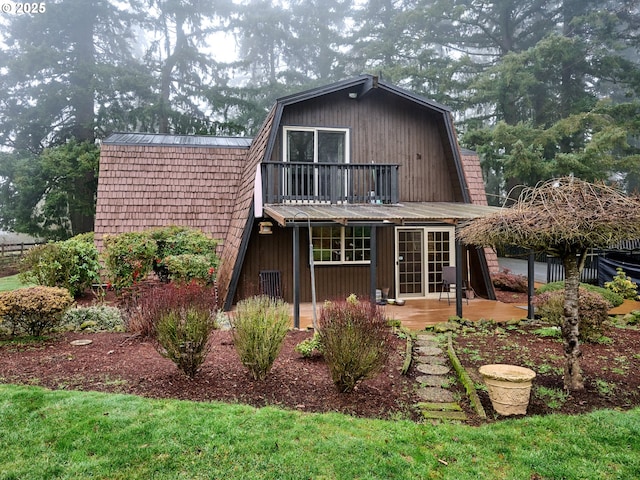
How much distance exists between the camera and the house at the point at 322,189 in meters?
9.38

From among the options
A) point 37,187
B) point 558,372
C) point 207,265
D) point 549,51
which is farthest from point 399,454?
point 549,51

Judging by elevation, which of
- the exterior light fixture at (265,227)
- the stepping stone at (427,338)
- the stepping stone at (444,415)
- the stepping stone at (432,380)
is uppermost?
the exterior light fixture at (265,227)

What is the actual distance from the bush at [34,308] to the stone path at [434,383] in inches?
208

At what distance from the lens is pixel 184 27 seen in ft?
83.0

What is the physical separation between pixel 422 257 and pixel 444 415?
7011mm

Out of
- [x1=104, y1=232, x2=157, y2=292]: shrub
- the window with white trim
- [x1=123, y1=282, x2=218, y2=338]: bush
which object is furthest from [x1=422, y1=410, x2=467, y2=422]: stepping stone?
[x1=104, y1=232, x2=157, y2=292]: shrub

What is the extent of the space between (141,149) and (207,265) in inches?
191

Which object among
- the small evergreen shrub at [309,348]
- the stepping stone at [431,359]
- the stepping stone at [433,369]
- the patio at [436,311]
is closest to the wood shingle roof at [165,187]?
the patio at [436,311]

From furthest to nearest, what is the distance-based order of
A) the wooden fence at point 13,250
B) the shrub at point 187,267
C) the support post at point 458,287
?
the wooden fence at point 13,250 < the shrub at point 187,267 < the support post at point 458,287

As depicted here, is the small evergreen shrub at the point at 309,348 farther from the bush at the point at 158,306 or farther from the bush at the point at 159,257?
the bush at the point at 159,257

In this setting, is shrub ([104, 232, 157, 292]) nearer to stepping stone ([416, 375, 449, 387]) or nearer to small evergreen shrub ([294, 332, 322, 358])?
small evergreen shrub ([294, 332, 322, 358])

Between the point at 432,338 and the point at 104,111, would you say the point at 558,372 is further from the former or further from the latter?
the point at 104,111

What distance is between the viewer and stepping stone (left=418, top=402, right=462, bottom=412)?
408 cm

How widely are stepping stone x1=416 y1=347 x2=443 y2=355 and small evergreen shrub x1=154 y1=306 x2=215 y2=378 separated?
3.01 m
